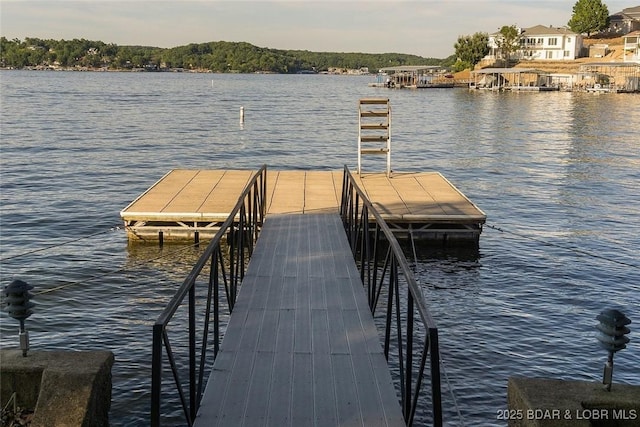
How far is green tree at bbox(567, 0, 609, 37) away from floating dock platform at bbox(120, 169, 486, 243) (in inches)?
4923

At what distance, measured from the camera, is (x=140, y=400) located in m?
9.39

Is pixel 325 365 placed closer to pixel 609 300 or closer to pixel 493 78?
pixel 609 300

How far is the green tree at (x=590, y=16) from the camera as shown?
425ft

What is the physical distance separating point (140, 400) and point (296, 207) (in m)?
7.05

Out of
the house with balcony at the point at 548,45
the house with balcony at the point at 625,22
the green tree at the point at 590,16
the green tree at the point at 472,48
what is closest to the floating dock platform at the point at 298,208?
the house with balcony at the point at 548,45

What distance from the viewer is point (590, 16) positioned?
130 metres

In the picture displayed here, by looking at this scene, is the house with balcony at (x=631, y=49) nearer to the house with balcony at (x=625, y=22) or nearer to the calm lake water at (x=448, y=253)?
the house with balcony at (x=625, y=22)

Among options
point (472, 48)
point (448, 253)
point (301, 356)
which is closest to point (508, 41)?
point (472, 48)

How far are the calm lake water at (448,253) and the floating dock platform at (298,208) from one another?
50 cm

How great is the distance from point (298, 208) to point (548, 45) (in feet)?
380

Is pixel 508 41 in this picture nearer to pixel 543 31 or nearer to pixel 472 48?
pixel 543 31

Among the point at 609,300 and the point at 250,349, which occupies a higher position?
the point at 250,349

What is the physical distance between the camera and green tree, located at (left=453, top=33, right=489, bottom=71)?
13012 centimetres

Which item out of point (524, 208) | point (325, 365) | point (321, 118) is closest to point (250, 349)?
point (325, 365)
